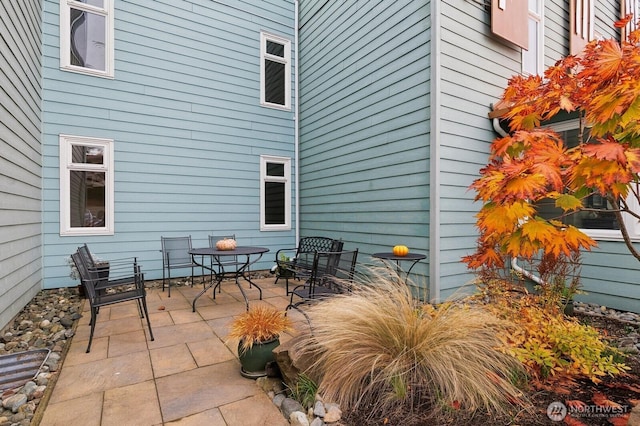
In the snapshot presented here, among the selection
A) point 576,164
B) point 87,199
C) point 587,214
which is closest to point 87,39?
point 87,199

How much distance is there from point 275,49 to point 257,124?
1.76 m

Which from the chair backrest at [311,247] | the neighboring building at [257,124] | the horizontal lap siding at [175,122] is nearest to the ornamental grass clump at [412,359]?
the neighboring building at [257,124]

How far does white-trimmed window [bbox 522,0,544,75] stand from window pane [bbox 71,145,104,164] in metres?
6.84

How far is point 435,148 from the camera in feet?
12.9

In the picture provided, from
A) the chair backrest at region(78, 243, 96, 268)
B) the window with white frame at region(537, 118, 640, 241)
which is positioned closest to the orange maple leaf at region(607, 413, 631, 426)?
the window with white frame at region(537, 118, 640, 241)

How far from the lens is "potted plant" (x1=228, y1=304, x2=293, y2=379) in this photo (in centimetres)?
238

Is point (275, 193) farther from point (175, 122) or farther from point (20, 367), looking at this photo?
point (20, 367)

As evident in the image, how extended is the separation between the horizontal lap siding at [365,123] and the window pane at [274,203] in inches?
17.0

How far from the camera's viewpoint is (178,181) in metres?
5.77

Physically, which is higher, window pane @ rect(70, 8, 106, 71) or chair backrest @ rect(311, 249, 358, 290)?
window pane @ rect(70, 8, 106, 71)

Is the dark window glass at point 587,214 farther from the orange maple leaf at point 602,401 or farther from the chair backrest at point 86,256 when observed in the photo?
the chair backrest at point 86,256

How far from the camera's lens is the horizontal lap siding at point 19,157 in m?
3.24

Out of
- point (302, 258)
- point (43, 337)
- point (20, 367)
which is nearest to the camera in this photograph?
point (20, 367)

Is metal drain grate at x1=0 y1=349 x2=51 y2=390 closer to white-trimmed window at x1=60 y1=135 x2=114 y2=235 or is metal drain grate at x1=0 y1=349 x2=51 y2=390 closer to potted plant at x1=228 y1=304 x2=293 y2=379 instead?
potted plant at x1=228 y1=304 x2=293 y2=379
